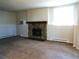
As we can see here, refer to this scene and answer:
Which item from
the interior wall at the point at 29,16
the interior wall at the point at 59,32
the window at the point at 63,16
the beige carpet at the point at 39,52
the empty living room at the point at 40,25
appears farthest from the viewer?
the interior wall at the point at 29,16

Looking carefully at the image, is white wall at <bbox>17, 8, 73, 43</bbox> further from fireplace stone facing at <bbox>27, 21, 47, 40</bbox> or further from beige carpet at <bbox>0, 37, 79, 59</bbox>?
beige carpet at <bbox>0, 37, 79, 59</bbox>

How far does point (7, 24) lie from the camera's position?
22.8 feet

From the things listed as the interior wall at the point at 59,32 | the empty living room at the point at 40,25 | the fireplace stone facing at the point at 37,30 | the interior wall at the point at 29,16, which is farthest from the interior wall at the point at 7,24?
the interior wall at the point at 59,32

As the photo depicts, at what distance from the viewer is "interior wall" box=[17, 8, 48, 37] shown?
5931 mm

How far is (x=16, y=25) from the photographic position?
7.52 m

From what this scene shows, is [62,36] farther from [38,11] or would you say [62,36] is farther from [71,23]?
[38,11]

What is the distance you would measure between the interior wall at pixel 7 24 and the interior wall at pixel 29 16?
1.59ft

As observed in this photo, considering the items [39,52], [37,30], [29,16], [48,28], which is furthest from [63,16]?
[39,52]

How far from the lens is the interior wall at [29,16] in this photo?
593 centimetres

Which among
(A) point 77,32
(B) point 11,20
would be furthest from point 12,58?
(B) point 11,20

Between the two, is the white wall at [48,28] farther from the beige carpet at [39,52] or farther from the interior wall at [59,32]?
the beige carpet at [39,52]

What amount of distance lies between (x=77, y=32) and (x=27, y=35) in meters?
3.87

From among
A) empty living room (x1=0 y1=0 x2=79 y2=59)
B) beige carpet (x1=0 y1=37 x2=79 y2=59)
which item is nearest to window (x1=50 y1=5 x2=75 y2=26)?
empty living room (x1=0 y1=0 x2=79 y2=59)

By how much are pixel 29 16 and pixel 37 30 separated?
1269mm
